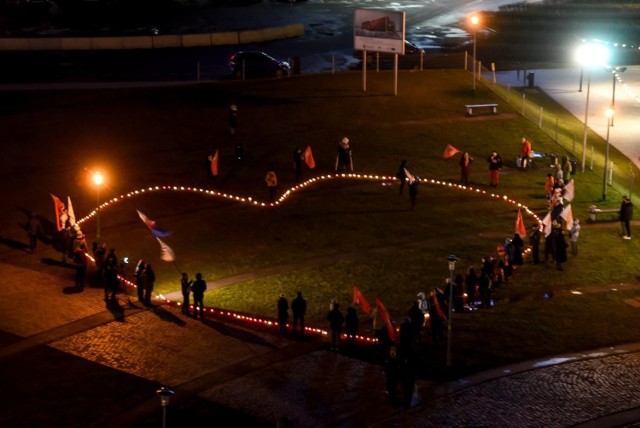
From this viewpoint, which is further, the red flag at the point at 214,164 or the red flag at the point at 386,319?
the red flag at the point at 214,164

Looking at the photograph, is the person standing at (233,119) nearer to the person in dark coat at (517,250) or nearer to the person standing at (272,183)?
the person standing at (272,183)

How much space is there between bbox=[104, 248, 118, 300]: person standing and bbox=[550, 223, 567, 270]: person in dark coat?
45.5ft

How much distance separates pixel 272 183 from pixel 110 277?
999 cm

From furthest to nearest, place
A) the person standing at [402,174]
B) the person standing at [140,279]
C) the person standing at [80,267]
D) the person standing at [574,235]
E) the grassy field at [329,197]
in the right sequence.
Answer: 1. the person standing at [402,174]
2. the person standing at [574,235]
3. the grassy field at [329,197]
4. the person standing at [80,267]
5. the person standing at [140,279]

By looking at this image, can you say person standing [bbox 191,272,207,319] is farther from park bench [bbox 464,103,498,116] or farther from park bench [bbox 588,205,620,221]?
park bench [bbox 464,103,498,116]

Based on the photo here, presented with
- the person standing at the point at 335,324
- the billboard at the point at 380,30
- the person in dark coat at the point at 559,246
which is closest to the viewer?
the person standing at the point at 335,324

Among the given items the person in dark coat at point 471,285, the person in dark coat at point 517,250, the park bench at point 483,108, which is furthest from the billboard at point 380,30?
the person in dark coat at point 471,285

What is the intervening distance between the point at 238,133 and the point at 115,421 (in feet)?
79.5

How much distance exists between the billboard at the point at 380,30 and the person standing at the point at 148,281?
82.0 ft

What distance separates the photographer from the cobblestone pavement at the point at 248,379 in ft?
84.0

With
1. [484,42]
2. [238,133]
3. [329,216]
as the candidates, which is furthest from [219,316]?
[484,42]

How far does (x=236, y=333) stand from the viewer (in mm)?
30219

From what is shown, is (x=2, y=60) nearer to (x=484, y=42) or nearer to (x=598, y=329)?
(x=484, y=42)

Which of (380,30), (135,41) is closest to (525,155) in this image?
(380,30)
